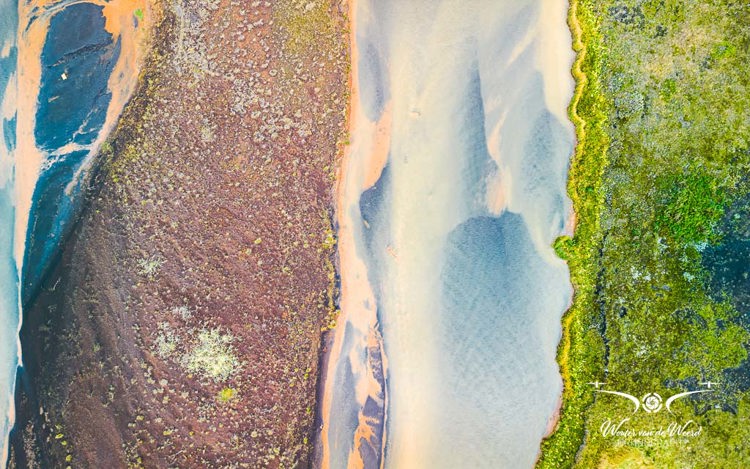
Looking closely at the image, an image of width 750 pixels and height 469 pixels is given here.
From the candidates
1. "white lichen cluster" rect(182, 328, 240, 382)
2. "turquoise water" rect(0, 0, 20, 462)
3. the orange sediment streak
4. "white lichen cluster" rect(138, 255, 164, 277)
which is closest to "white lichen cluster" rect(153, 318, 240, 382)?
"white lichen cluster" rect(182, 328, 240, 382)

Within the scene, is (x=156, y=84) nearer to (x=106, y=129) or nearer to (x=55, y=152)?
(x=106, y=129)

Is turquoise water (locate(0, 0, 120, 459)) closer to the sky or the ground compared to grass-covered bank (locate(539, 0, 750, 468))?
closer to the sky

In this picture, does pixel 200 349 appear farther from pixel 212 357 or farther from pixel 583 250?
pixel 583 250

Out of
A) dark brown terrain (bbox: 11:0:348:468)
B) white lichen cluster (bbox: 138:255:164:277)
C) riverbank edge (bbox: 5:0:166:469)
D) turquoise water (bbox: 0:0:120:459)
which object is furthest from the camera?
turquoise water (bbox: 0:0:120:459)

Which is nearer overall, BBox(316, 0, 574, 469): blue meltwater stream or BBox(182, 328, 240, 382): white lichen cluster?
BBox(182, 328, 240, 382): white lichen cluster

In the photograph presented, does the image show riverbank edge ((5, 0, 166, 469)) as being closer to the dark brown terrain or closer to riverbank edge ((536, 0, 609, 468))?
the dark brown terrain

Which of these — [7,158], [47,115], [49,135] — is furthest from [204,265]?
[7,158]
